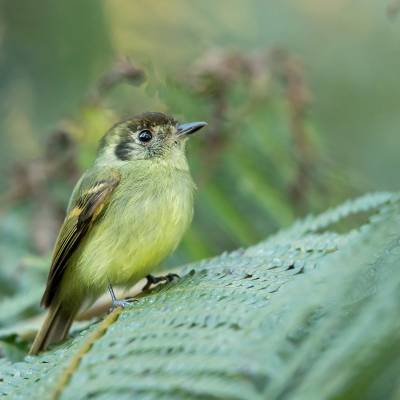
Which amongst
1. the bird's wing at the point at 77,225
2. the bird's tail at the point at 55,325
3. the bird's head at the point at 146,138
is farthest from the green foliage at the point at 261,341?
the bird's head at the point at 146,138

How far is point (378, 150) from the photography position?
6309 mm

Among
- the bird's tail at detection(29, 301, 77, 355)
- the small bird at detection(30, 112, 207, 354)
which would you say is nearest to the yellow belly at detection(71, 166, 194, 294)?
the small bird at detection(30, 112, 207, 354)

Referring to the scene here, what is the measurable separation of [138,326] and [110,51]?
494 cm

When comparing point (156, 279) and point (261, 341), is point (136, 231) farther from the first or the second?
point (261, 341)

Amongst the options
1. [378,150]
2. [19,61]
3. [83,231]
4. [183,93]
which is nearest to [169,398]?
[83,231]

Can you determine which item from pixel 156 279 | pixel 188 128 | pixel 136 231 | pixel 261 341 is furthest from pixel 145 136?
pixel 261 341

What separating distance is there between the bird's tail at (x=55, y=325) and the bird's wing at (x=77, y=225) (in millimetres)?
Result: 60

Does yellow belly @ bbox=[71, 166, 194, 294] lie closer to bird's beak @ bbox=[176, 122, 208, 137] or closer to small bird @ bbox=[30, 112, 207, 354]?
small bird @ bbox=[30, 112, 207, 354]

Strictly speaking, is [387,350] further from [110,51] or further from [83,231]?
[110,51]

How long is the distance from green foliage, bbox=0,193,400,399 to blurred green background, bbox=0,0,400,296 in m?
1.52

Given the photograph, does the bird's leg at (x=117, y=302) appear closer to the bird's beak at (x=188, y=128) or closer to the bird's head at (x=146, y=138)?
the bird's head at (x=146, y=138)

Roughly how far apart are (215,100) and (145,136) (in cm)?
51

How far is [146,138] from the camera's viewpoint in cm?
398

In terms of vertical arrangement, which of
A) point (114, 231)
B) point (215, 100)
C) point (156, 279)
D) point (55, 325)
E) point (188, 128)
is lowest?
point (156, 279)
